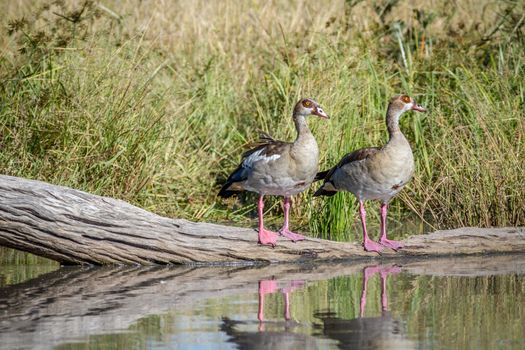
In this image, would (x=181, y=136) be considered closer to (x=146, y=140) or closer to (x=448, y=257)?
(x=146, y=140)

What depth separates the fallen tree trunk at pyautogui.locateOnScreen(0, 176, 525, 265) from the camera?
9.02 metres

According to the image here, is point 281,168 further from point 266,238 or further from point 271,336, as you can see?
point 271,336

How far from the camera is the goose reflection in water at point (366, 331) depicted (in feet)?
20.0

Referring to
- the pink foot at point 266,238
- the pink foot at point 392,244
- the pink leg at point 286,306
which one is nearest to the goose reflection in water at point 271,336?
the pink leg at point 286,306

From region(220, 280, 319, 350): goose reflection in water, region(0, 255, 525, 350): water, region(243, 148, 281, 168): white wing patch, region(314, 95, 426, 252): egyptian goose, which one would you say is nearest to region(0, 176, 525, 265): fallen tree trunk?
region(0, 255, 525, 350): water

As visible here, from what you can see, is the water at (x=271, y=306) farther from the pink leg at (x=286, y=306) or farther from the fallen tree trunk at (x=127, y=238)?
the fallen tree trunk at (x=127, y=238)

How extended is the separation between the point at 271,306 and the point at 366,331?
1053 mm

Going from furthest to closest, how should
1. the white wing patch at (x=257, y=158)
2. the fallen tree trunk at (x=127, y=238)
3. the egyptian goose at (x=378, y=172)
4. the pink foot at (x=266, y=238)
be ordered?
1. the white wing patch at (x=257, y=158)
2. the egyptian goose at (x=378, y=172)
3. the pink foot at (x=266, y=238)
4. the fallen tree trunk at (x=127, y=238)

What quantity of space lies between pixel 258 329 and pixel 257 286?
1.65 metres

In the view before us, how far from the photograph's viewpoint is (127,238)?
9.23 meters

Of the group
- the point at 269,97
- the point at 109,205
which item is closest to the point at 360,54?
the point at 269,97

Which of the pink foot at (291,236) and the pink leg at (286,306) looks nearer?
the pink leg at (286,306)

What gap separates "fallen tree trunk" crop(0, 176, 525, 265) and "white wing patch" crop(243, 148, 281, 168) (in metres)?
0.64

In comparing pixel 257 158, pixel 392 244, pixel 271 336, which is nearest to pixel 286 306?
pixel 271 336
